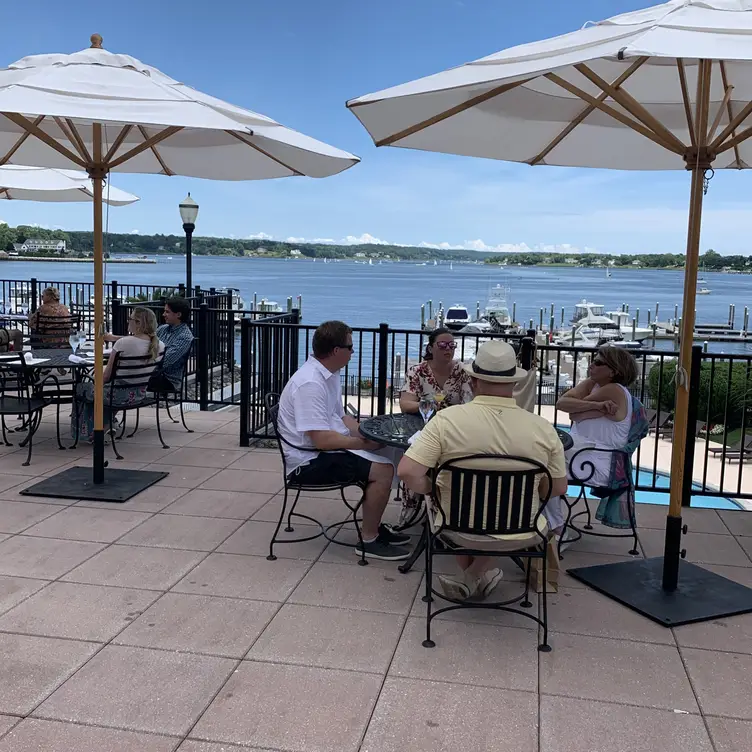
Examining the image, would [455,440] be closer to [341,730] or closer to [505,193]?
[341,730]

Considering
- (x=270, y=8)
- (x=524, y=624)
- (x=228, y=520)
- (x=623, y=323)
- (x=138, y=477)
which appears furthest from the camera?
(x=623, y=323)

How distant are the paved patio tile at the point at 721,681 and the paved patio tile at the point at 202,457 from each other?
4.06 meters

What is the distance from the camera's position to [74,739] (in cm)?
245

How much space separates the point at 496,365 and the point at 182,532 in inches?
96.5

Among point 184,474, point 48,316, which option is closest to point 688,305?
point 184,474

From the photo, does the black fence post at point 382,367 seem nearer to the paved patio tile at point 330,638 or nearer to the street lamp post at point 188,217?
the paved patio tile at point 330,638

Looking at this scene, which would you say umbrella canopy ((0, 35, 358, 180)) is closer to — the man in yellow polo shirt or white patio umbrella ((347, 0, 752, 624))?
white patio umbrella ((347, 0, 752, 624))

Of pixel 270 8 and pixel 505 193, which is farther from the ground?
pixel 505 193

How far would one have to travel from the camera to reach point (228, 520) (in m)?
4.82

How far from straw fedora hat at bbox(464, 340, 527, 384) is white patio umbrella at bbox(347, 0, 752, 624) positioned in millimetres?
999

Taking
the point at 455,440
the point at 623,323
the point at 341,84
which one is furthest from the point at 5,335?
the point at 623,323

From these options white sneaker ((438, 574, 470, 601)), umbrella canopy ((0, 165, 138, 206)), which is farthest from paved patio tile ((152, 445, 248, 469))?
umbrella canopy ((0, 165, 138, 206))

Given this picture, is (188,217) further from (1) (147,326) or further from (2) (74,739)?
(2) (74,739)

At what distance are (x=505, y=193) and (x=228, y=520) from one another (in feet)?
306
